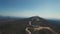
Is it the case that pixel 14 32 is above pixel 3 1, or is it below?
below

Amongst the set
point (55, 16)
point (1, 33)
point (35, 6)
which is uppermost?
point (35, 6)

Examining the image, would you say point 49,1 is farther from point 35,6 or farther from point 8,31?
point 8,31

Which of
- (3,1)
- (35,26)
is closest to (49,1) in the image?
(35,26)

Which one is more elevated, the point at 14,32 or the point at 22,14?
the point at 22,14

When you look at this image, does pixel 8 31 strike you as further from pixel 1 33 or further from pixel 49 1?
pixel 49 1

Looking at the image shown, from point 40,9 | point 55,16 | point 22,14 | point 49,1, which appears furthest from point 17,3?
point 55,16

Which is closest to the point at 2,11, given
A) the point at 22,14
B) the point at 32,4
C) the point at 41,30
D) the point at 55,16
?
the point at 22,14

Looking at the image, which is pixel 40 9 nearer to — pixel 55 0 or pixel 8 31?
pixel 55 0
